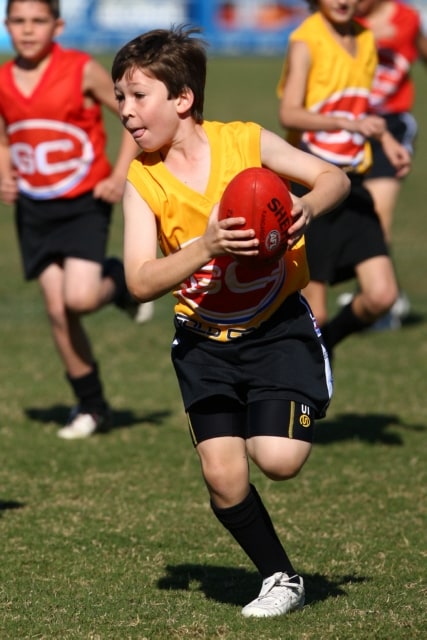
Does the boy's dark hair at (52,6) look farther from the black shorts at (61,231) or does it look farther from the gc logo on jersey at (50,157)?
the black shorts at (61,231)

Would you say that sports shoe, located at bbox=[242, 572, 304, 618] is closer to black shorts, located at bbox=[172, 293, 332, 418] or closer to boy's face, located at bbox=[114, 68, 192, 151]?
black shorts, located at bbox=[172, 293, 332, 418]

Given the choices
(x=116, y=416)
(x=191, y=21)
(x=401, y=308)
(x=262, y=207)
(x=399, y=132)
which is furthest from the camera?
(x=191, y=21)

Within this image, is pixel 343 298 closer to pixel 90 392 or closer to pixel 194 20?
pixel 90 392

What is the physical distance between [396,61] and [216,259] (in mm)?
4723

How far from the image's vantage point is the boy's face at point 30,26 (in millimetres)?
6434

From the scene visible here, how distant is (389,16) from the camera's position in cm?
826

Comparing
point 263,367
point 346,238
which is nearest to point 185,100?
point 263,367

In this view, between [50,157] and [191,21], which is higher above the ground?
[50,157]

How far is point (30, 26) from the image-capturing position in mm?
6434

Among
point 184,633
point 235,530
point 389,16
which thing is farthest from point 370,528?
point 389,16

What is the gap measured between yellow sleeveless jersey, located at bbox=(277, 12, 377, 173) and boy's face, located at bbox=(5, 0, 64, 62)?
1313 mm

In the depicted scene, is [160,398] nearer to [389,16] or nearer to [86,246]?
[86,246]

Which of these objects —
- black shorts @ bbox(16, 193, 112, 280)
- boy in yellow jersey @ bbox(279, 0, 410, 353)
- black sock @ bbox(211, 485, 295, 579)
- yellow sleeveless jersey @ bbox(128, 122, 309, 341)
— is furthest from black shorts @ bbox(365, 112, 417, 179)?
black sock @ bbox(211, 485, 295, 579)

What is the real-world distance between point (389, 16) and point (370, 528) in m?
4.38
